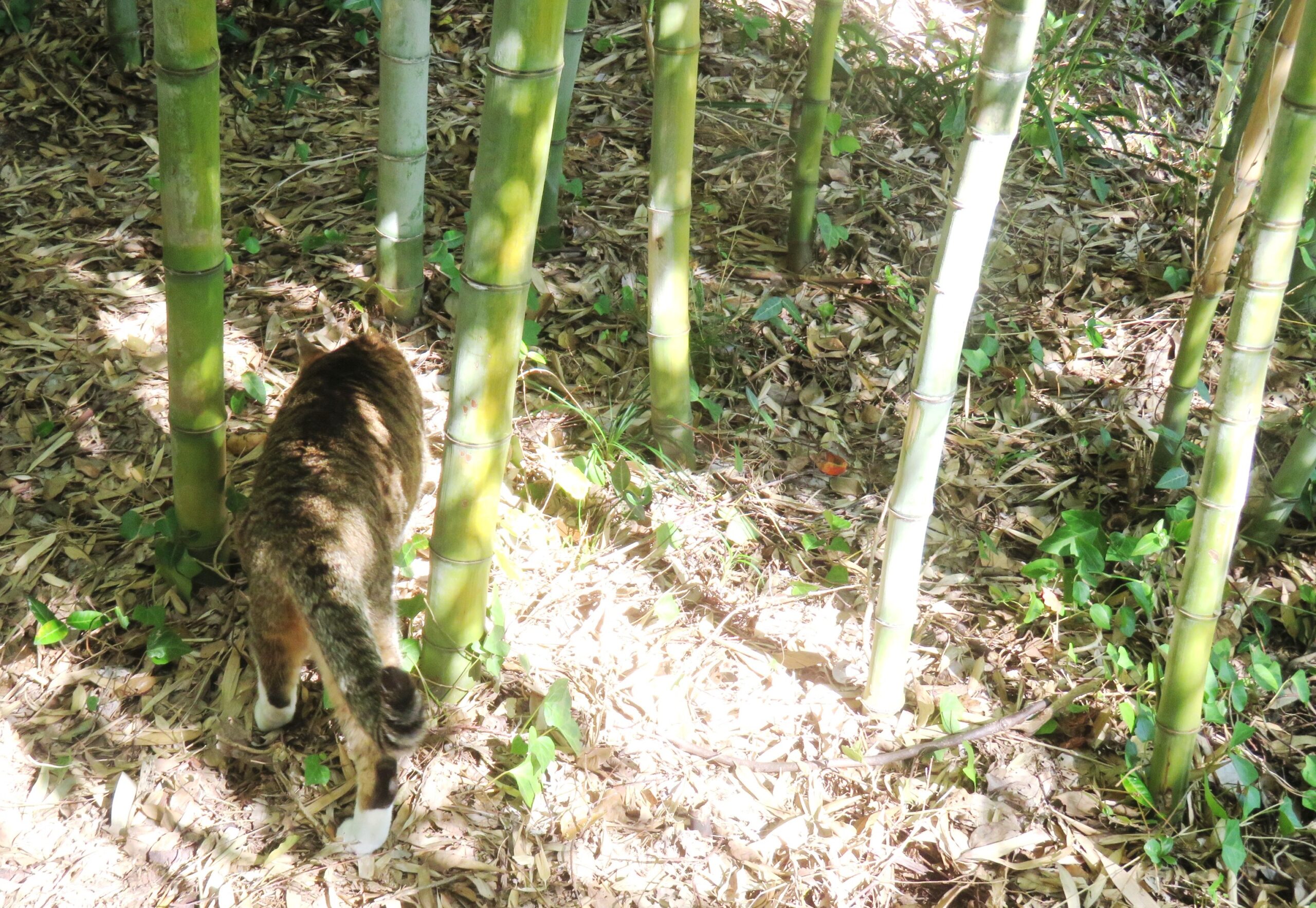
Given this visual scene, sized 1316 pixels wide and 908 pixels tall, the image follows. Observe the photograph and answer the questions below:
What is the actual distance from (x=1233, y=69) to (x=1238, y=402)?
2.42 meters

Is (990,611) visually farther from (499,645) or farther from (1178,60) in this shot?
(1178,60)

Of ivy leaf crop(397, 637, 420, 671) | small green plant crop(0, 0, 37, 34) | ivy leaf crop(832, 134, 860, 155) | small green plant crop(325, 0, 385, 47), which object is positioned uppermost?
small green plant crop(325, 0, 385, 47)

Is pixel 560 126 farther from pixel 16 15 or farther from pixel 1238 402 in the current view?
pixel 16 15

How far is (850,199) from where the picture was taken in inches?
168

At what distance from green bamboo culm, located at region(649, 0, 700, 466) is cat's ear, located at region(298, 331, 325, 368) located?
981 millimetres

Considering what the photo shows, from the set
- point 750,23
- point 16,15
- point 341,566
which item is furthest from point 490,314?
point 16,15

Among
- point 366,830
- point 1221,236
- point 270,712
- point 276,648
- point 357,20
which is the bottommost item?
point 366,830

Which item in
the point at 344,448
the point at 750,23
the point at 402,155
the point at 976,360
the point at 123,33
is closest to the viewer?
the point at 344,448

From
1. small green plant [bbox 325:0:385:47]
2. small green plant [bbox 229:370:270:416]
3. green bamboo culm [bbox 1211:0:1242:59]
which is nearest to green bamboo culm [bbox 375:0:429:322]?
small green plant [bbox 229:370:270:416]

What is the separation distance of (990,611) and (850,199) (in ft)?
6.17

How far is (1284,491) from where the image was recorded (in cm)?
310

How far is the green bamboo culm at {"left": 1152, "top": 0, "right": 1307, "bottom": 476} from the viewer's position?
91.4 inches

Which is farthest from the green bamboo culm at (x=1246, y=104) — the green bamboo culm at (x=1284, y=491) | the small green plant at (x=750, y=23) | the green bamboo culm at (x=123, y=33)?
the green bamboo culm at (x=123, y=33)

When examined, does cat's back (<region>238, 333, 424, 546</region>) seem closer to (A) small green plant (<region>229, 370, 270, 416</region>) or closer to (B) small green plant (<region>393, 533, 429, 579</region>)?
(B) small green plant (<region>393, 533, 429, 579</region>)
